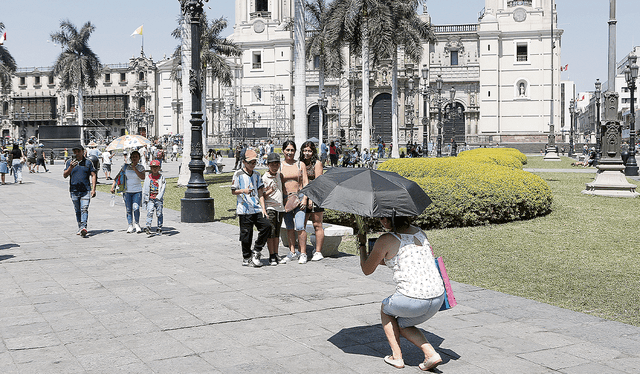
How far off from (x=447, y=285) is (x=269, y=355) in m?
1.41

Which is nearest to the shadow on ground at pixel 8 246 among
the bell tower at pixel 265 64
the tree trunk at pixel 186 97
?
the tree trunk at pixel 186 97

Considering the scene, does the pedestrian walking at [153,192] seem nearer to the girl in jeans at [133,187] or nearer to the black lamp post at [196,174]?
the girl in jeans at [133,187]

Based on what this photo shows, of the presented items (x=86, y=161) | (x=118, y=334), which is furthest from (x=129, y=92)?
(x=118, y=334)

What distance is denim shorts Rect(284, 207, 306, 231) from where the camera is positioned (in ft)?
27.8

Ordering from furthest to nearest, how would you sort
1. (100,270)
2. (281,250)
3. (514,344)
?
(281,250) < (100,270) < (514,344)

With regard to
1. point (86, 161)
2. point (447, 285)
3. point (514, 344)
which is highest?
point (86, 161)

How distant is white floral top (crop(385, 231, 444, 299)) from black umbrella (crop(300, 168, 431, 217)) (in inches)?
8.5

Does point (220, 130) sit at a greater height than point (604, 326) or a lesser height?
greater

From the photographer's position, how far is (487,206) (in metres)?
11.3

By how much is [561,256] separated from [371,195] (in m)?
5.23

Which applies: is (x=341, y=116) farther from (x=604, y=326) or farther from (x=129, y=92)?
(x=604, y=326)

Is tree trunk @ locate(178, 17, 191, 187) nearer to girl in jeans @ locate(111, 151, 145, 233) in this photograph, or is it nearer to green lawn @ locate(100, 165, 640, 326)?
green lawn @ locate(100, 165, 640, 326)

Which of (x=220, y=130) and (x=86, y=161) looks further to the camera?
(x=220, y=130)

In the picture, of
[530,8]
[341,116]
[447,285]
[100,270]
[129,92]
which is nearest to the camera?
[447,285]
